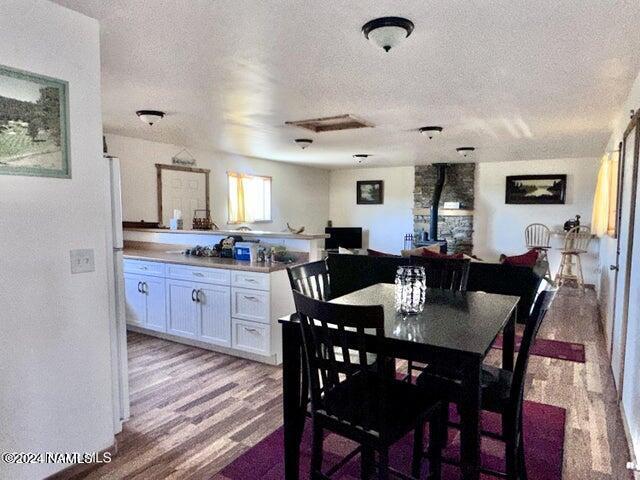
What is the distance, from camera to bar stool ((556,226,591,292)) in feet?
23.1

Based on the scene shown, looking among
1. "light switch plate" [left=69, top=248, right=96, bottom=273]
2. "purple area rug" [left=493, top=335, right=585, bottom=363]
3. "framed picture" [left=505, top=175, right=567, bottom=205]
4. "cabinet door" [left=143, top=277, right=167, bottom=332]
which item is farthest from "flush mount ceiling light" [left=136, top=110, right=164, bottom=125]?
"framed picture" [left=505, top=175, right=567, bottom=205]

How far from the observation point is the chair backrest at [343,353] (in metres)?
1.39

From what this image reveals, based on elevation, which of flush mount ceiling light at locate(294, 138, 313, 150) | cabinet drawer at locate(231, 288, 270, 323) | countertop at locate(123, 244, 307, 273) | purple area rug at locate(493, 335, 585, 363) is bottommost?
purple area rug at locate(493, 335, 585, 363)

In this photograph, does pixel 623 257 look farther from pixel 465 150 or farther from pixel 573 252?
pixel 573 252

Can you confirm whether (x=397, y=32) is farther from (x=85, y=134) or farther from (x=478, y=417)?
(x=478, y=417)

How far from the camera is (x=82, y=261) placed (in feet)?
6.83

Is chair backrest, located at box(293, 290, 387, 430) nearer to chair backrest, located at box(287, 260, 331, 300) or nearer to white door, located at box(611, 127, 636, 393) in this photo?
chair backrest, located at box(287, 260, 331, 300)

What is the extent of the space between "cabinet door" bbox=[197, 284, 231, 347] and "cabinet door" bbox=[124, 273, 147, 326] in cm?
86

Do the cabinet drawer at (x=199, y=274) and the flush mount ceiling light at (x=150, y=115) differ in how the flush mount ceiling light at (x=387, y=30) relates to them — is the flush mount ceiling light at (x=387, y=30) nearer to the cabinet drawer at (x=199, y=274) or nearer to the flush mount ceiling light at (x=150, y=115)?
the cabinet drawer at (x=199, y=274)

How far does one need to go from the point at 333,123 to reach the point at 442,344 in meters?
3.63

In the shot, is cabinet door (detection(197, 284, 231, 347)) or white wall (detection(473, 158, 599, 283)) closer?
cabinet door (detection(197, 284, 231, 347))

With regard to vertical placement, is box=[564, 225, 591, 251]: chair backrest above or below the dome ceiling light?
below

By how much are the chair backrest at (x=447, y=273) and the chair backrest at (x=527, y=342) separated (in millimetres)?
958

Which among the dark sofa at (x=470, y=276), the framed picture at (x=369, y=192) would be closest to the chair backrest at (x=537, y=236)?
the framed picture at (x=369, y=192)
